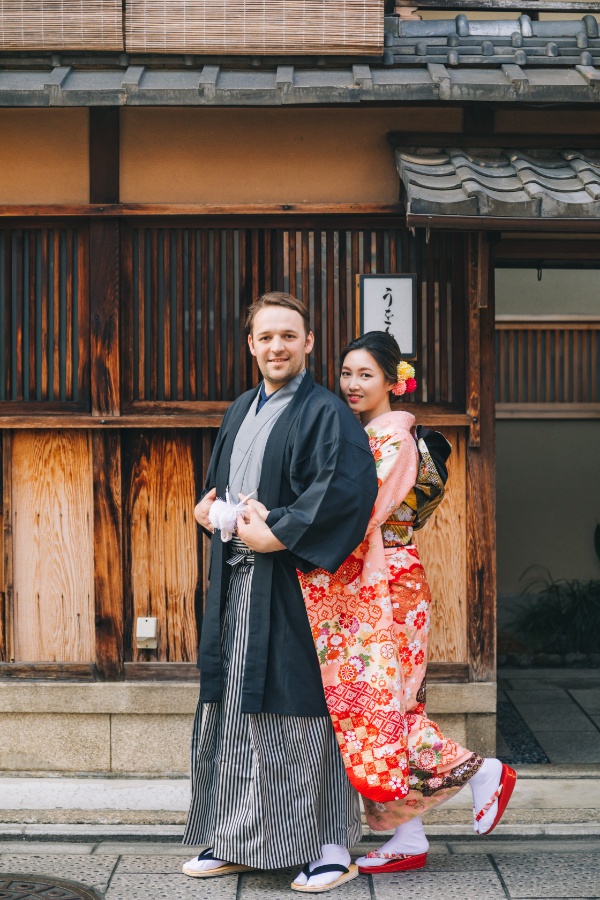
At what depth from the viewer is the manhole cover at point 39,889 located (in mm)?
3998

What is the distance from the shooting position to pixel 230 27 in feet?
16.7

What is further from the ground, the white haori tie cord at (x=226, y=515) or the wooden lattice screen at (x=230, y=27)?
the wooden lattice screen at (x=230, y=27)

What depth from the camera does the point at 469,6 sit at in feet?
18.7

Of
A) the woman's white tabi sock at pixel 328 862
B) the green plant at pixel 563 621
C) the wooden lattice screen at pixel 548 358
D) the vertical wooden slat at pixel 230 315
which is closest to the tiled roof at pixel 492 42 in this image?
the vertical wooden slat at pixel 230 315

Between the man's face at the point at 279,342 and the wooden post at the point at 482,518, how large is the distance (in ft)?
4.40

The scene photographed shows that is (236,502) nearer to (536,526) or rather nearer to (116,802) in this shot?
(116,802)

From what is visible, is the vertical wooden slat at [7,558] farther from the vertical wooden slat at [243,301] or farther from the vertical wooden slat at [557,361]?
the vertical wooden slat at [557,361]

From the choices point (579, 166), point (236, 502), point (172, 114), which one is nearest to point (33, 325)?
point (172, 114)

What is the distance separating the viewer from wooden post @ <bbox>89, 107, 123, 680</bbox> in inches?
206

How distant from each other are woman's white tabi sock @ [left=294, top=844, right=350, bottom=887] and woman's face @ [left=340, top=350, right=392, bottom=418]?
184cm

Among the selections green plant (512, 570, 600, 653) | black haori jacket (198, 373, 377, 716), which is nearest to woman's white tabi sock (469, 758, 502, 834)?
black haori jacket (198, 373, 377, 716)

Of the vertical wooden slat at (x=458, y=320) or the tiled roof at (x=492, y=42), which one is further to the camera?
the vertical wooden slat at (x=458, y=320)

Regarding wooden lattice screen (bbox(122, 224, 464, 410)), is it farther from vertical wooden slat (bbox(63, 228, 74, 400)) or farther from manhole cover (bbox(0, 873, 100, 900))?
manhole cover (bbox(0, 873, 100, 900))

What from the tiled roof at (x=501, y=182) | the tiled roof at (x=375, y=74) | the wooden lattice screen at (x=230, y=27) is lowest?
the tiled roof at (x=501, y=182)
